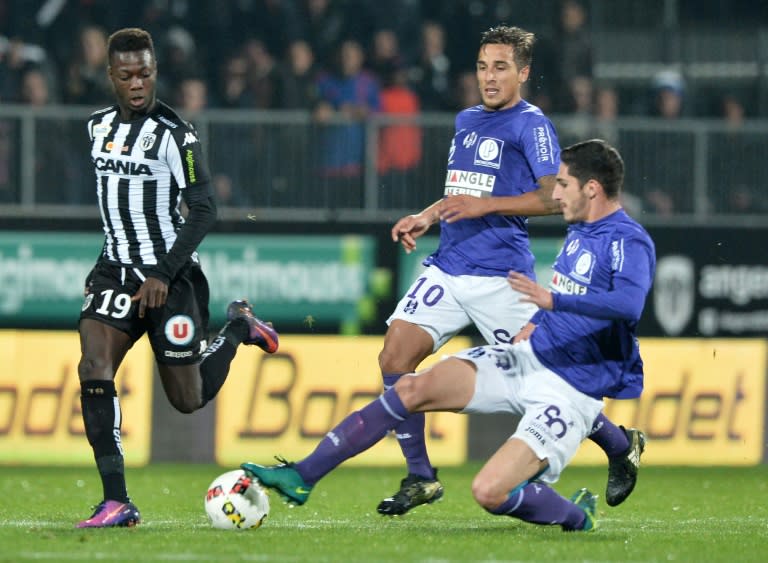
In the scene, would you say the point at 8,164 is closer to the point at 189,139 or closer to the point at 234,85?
the point at 234,85

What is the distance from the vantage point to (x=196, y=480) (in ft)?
34.9

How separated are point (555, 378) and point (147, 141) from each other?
230 cm

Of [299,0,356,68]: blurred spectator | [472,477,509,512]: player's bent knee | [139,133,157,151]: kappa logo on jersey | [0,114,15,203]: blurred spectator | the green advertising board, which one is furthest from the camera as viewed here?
[299,0,356,68]: blurred spectator

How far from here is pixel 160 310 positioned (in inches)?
296

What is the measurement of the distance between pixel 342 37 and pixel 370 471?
459 centimetres

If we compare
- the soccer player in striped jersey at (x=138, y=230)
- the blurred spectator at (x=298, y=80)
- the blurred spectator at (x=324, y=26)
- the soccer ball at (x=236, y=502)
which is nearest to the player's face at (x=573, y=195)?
the soccer player in striped jersey at (x=138, y=230)

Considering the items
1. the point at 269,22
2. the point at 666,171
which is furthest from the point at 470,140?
the point at 269,22

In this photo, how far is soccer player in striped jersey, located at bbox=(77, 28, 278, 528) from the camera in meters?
7.27

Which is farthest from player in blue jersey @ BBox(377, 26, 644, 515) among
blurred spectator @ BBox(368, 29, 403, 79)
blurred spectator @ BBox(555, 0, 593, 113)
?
blurred spectator @ BBox(555, 0, 593, 113)

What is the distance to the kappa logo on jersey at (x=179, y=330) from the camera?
7574mm

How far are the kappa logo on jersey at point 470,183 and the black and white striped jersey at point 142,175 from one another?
1.39 m

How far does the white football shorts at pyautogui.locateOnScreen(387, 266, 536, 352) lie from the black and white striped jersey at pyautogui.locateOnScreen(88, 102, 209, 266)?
1.35m

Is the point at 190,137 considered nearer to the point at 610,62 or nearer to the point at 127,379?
the point at 127,379

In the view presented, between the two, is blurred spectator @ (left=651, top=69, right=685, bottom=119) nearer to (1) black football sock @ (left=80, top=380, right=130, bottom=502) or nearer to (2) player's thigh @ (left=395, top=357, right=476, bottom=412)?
(2) player's thigh @ (left=395, top=357, right=476, bottom=412)
